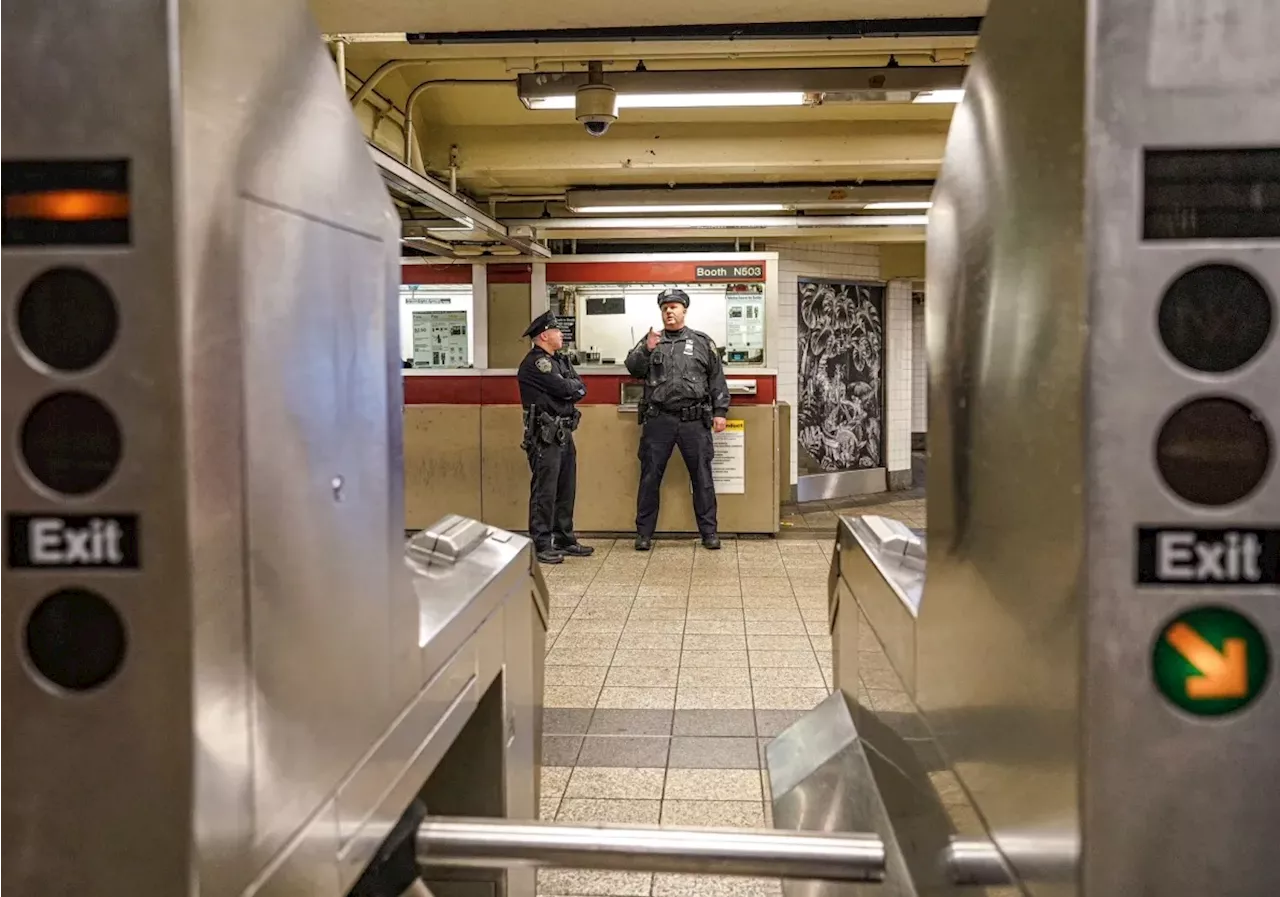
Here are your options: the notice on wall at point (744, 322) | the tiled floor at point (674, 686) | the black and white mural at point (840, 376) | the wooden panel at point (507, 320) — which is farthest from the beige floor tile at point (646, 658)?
the black and white mural at point (840, 376)

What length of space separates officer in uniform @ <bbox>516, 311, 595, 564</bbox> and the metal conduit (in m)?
5.33

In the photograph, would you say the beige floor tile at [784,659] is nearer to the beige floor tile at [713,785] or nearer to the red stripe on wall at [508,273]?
the beige floor tile at [713,785]

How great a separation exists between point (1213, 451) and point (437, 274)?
25.3 ft

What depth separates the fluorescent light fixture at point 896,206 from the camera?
23.6ft

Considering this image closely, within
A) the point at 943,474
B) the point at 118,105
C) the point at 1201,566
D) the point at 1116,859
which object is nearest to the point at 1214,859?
the point at 1116,859

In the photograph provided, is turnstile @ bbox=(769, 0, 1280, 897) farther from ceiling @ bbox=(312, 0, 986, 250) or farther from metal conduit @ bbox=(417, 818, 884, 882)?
ceiling @ bbox=(312, 0, 986, 250)

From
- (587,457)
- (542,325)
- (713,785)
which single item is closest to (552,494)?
(587,457)

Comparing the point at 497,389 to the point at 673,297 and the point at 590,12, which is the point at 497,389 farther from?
the point at 590,12

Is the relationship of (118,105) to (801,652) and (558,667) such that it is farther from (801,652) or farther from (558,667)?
(801,652)

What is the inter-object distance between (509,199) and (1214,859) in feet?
26.3

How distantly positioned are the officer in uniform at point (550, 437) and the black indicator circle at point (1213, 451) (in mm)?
6057

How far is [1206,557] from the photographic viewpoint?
800 mm

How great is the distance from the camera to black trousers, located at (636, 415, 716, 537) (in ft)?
23.0

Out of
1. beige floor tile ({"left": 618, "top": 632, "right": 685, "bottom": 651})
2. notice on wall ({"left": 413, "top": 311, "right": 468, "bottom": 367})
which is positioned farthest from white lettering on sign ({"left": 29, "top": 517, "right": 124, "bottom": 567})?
notice on wall ({"left": 413, "top": 311, "right": 468, "bottom": 367})
